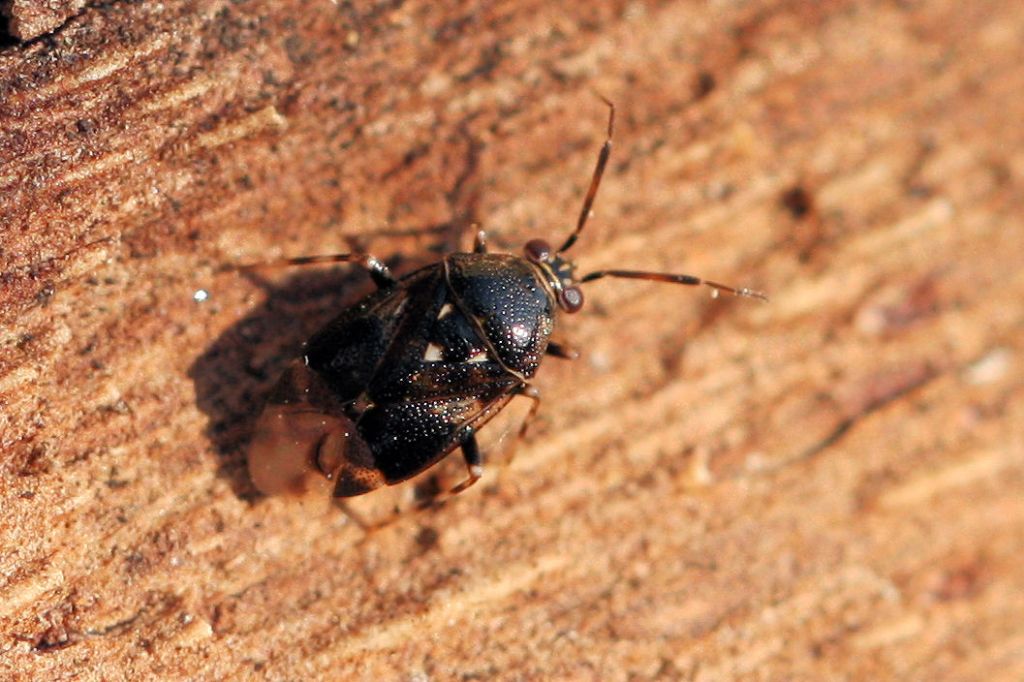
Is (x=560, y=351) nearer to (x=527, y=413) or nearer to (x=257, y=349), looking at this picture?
(x=527, y=413)

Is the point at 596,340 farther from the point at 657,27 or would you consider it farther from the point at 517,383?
the point at 657,27

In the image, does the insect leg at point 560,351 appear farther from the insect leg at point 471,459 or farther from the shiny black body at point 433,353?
the insect leg at point 471,459

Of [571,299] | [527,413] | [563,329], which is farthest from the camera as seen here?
[563,329]

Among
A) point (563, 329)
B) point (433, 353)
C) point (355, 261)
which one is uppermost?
point (355, 261)

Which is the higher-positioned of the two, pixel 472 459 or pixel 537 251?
pixel 537 251

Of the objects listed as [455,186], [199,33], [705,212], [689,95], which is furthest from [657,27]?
[199,33]

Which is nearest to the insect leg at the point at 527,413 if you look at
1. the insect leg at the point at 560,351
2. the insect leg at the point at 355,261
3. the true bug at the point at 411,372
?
the true bug at the point at 411,372

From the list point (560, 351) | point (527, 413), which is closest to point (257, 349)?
point (527, 413)

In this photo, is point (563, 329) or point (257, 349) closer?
point (257, 349)
